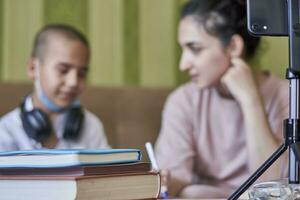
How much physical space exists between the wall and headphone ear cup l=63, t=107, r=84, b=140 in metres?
0.12

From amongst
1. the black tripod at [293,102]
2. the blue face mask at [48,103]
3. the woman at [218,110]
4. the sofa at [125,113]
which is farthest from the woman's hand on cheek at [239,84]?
the black tripod at [293,102]

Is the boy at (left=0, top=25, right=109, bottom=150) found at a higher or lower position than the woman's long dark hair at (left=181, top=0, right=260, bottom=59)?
lower

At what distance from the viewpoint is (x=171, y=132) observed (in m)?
1.72

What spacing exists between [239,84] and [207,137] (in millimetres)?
216

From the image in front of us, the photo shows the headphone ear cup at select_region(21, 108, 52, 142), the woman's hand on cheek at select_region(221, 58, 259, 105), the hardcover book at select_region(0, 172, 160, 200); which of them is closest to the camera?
the hardcover book at select_region(0, 172, 160, 200)

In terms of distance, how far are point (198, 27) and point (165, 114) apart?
1.06 ft

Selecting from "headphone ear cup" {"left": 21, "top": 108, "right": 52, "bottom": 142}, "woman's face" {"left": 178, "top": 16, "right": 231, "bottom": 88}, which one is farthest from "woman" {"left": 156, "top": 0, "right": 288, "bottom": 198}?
"headphone ear cup" {"left": 21, "top": 108, "right": 52, "bottom": 142}

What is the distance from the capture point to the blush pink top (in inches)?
67.1

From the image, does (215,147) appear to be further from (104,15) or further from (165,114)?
(104,15)

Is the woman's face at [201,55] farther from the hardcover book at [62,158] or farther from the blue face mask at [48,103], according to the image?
the hardcover book at [62,158]

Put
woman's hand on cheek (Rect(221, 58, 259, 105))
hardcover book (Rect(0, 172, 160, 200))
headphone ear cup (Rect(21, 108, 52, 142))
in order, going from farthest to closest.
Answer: woman's hand on cheek (Rect(221, 58, 259, 105))
headphone ear cup (Rect(21, 108, 52, 142))
hardcover book (Rect(0, 172, 160, 200))

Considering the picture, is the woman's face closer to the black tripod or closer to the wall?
the wall

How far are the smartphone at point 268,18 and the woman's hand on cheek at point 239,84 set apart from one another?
1064mm

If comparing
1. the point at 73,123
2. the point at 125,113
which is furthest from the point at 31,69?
the point at 125,113
